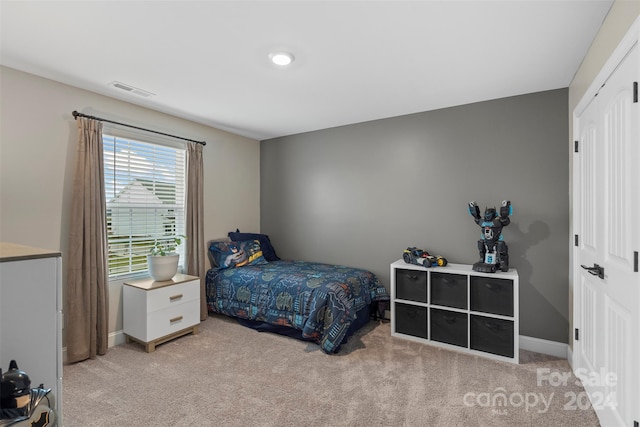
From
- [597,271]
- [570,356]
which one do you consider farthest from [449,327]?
[597,271]

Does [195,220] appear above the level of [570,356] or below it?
above

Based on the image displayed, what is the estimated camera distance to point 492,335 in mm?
2729

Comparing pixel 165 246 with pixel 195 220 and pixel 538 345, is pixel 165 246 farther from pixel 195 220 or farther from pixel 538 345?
pixel 538 345

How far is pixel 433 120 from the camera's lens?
345cm

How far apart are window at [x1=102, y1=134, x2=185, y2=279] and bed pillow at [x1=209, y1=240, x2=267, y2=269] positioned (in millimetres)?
405

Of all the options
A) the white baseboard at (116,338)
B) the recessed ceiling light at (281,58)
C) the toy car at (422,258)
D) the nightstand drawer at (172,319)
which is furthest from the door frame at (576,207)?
the white baseboard at (116,338)

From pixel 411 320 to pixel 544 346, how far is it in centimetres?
117

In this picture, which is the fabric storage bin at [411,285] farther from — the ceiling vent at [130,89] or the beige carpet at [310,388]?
the ceiling vent at [130,89]

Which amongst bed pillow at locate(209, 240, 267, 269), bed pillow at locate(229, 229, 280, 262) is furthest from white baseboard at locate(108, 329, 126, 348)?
bed pillow at locate(229, 229, 280, 262)

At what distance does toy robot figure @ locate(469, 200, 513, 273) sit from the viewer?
280cm

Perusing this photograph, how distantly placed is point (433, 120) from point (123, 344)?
392cm

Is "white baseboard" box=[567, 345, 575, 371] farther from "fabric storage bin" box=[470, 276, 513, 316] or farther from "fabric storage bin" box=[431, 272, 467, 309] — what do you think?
"fabric storage bin" box=[431, 272, 467, 309]

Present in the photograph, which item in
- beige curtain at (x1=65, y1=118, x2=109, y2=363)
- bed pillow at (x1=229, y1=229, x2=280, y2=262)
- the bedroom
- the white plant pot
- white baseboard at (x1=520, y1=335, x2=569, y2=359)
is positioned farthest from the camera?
bed pillow at (x1=229, y1=229, x2=280, y2=262)

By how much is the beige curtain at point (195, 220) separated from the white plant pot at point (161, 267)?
0.46m
